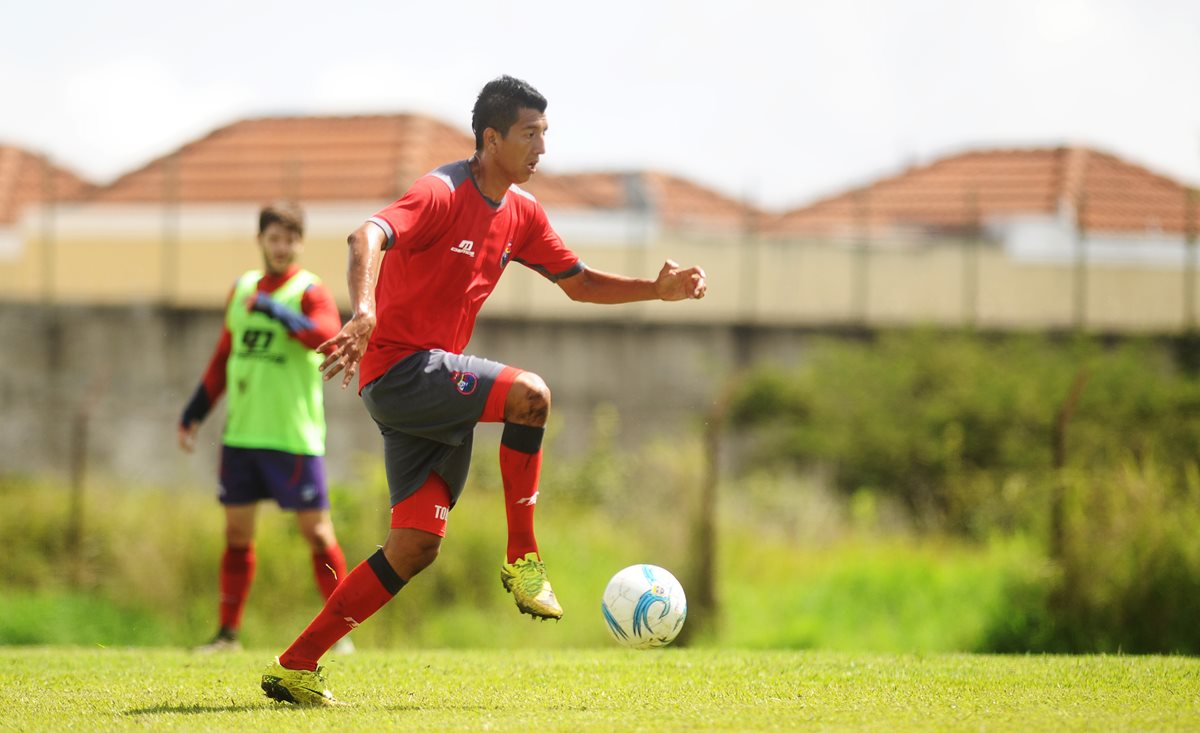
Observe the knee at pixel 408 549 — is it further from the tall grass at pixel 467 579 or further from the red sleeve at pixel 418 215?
the tall grass at pixel 467 579

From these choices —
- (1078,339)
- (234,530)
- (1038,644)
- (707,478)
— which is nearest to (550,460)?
(707,478)

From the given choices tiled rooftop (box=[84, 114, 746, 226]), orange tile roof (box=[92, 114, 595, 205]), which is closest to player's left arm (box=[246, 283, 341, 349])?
tiled rooftop (box=[84, 114, 746, 226])

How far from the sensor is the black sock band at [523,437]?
18.0ft

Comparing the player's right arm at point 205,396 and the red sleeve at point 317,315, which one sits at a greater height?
the red sleeve at point 317,315

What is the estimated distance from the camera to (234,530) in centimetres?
873

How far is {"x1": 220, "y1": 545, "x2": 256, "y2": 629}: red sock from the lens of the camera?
28.9 feet

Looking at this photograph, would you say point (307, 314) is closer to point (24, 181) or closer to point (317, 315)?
point (317, 315)

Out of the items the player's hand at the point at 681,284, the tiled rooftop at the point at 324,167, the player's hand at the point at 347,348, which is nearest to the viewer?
the player's hand at the point at 347,348

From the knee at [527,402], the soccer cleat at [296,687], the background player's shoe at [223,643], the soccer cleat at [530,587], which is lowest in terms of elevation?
the background player's shoe at [223,643]

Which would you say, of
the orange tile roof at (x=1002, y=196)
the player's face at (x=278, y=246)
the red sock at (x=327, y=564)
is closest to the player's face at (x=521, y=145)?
the player's face at (x=278, y=246)

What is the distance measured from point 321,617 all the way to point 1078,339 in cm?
1817

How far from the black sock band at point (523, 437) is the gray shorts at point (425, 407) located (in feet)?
0.49

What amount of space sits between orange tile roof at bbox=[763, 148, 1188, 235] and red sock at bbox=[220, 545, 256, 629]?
2025 centimetres

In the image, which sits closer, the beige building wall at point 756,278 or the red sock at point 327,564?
the red sock at point 327,564
